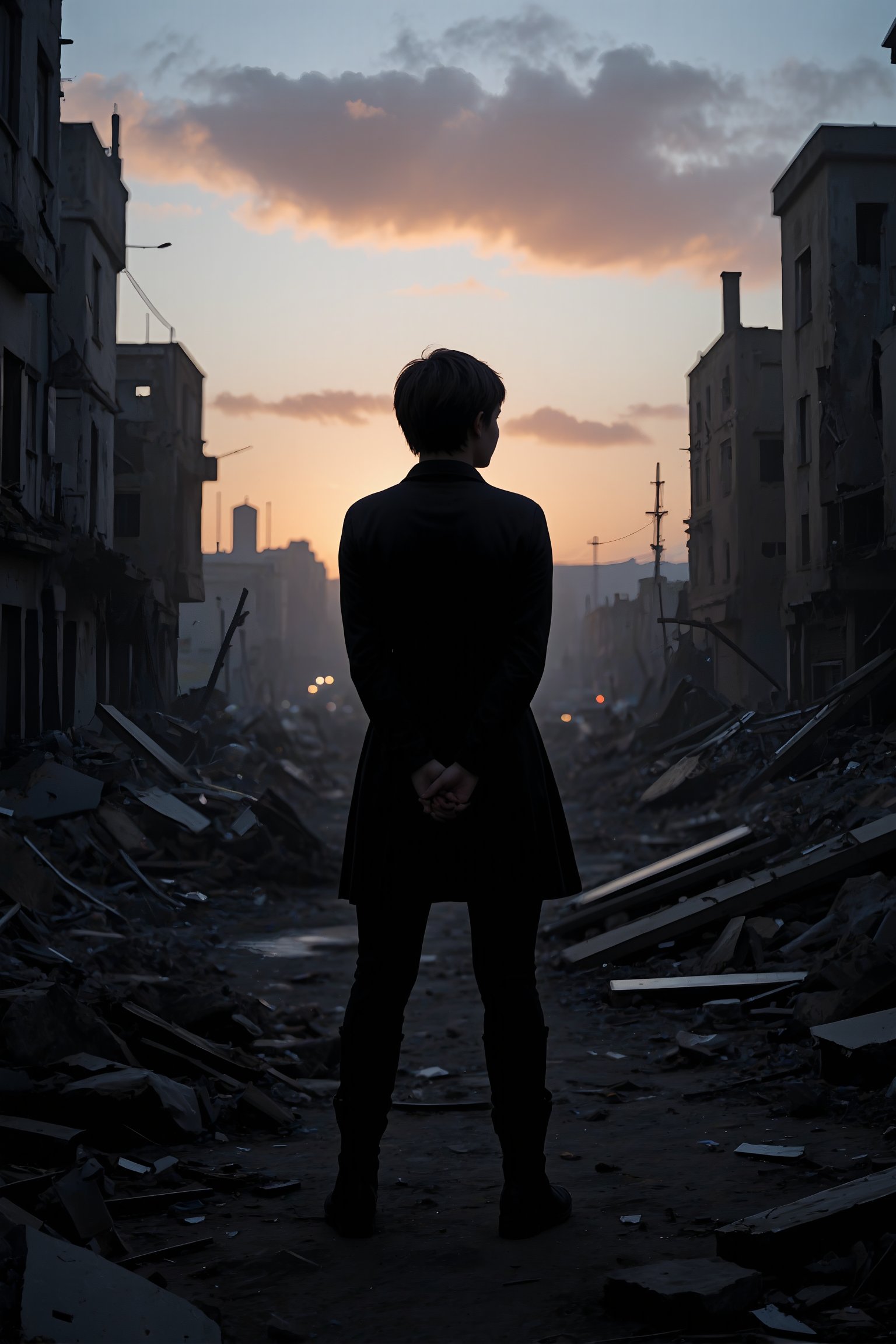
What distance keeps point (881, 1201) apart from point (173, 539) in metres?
29.2

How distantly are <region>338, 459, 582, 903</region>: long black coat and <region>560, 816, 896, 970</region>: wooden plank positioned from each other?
16.6 ft

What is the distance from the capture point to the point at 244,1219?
3102 mm

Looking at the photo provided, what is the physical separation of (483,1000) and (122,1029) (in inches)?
89.2

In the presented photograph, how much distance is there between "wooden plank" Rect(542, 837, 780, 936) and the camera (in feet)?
29.2

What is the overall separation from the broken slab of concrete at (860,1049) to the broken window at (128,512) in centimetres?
2777

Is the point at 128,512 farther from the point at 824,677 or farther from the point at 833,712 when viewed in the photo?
the point at 833,712

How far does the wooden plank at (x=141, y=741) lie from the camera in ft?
51.1

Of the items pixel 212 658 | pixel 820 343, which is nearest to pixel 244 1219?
pixel 820 343

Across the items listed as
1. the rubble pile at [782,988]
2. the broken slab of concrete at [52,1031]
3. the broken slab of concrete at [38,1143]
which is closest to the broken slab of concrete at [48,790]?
the rubble pile at [782,988]

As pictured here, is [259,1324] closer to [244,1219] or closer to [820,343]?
[244,1219]

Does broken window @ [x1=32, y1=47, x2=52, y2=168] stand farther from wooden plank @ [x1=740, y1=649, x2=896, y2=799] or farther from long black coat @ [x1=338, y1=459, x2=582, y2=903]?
long black coat @ [x1=338, y1=459, x2=582, y2=903]

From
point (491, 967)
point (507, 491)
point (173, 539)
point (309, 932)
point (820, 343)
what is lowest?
point (309, 932)

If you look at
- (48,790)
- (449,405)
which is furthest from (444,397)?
(48,790)

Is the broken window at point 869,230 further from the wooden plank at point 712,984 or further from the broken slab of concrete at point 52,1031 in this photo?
the broken slab of concrete at point 52,1031
